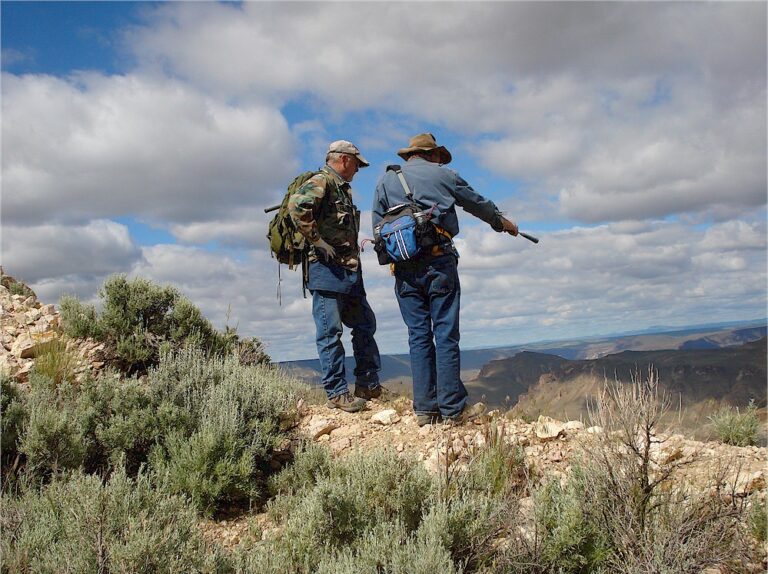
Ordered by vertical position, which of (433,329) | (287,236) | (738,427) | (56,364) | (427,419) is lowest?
(738,427)

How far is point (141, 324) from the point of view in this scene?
21.8 ft

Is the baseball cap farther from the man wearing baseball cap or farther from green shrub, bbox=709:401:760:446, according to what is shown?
green shrub, bbox=709:401:760:446

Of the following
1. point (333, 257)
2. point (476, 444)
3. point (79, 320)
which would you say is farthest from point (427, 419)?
point (79, 320)

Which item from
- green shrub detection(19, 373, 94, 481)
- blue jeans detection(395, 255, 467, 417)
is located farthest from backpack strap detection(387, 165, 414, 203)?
green shrub detection(19, 373, 94, 481)

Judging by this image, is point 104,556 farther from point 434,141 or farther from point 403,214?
point 434,141

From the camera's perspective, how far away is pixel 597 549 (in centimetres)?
303

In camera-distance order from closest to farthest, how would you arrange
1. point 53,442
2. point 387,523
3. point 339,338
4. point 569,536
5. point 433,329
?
point 569,536, point 387,523, point 53,442, point 433,329, point 339,338

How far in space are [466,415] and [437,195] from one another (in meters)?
2.06

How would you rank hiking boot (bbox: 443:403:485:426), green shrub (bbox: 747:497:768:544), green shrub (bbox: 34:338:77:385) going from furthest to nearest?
1. green shrub (bbox: 34:338:77:385)
2. hiking boot (bbox: 443:403:485:426)
3. green shrub (bbox: 747:497:768:544)

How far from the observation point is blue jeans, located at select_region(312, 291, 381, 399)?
18.6ft

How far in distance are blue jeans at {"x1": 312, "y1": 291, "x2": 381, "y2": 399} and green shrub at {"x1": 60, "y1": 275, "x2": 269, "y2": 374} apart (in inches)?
62.1

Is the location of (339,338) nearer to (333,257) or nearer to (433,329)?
(333,257)

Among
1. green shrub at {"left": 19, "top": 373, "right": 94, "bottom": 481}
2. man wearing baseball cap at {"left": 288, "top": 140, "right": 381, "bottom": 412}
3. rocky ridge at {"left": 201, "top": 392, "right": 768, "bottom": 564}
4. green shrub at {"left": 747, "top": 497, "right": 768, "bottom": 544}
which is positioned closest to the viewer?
green shrub at {"left": 747, "top": 497, "right": 768, "bottom": 544}

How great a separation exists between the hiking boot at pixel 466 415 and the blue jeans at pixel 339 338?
1.34 metres
